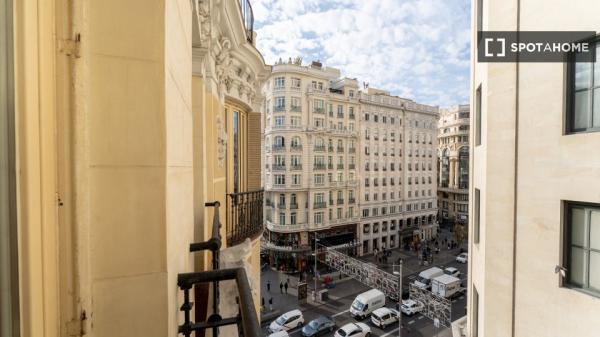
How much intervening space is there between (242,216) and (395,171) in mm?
36813

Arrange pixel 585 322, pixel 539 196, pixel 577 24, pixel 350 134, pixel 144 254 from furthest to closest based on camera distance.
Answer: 1. pixel 350 134
2. pixel 539 196
3. pixel 577 24
4. pixel 585 322
5. pixel 144 254

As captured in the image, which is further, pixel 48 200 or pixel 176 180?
pixel 176 180

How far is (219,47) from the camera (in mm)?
4723

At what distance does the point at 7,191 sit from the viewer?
0.93m

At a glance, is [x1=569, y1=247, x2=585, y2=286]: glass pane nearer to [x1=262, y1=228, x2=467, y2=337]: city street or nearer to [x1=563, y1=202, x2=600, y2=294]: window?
[x1=563, y1=202, x2=600, y2=294]: window

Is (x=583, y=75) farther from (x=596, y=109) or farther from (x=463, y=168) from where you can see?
(x=463, y=168)

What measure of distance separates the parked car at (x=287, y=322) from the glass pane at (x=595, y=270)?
17.2 meters

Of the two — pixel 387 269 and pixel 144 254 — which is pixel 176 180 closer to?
pixel 144 254

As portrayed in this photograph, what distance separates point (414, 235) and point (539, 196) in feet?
127

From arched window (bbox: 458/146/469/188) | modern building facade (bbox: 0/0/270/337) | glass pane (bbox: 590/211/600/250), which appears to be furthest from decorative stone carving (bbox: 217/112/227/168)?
arched window (bbox: 458/146/469/188)

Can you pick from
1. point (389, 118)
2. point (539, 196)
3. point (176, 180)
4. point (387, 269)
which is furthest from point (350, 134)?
point (176, 180)

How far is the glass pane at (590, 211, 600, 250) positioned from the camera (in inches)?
156

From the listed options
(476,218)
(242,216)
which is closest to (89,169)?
(242,216)

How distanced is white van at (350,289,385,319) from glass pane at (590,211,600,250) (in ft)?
60.2
